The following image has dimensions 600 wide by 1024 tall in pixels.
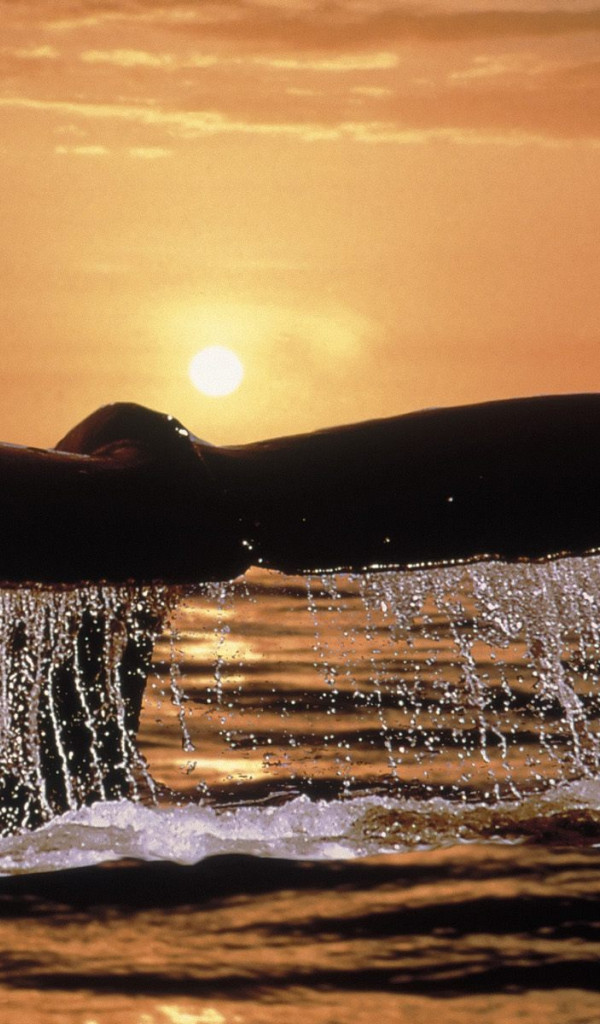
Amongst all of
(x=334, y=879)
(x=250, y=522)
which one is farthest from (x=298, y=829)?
(x=250, y=522)

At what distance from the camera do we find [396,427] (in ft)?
17.4

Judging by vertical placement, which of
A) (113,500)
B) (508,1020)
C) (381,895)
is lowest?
(508,1020)

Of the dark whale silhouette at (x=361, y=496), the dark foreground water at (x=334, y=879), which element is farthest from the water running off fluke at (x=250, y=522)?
the dark foreground water at (x=334, y=879)

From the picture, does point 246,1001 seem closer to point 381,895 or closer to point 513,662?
point 381,895

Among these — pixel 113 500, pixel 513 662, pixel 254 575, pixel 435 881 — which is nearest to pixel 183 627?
pixel 513 662

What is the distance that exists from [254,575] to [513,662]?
91.4ft

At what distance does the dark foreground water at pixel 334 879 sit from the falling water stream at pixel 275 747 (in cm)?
3

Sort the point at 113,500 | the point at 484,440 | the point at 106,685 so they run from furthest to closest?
the point at 106,685, the point at 484,440, the point at 113,500

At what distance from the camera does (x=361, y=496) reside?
5109 mm

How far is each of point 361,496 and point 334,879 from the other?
2.20m

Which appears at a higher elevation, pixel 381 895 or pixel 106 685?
pixel 106 685

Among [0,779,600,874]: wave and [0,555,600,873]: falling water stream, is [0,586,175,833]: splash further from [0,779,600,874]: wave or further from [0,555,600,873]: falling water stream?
[0,779,600,874]: wave

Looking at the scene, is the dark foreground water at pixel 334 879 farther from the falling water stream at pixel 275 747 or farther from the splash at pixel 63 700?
the splash at pixel 63 700

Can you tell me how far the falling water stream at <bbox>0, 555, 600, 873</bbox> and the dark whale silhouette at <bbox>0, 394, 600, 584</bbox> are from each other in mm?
121
